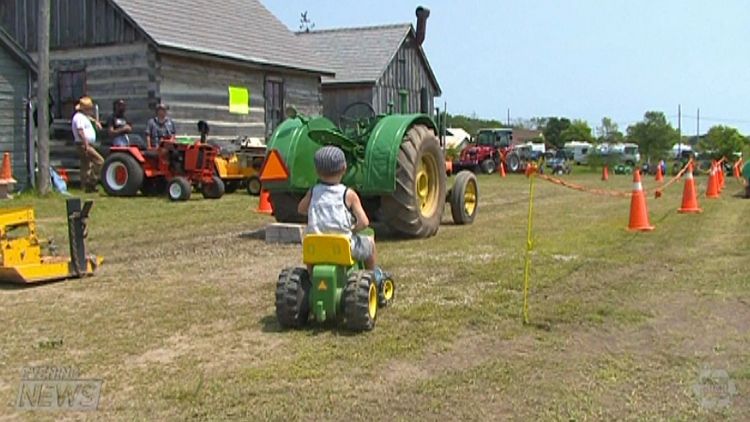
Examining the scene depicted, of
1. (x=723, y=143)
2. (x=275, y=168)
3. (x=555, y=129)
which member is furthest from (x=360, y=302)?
(x=555, y=129)

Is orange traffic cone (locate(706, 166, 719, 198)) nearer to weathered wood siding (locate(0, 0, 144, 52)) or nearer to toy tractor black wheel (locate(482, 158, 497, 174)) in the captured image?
weathered wood siding (locate(0, 0, 144, 52))

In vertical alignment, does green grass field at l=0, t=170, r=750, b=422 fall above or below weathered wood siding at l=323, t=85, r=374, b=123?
below

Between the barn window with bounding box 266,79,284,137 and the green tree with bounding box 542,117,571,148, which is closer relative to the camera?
the barn window with bounding box 266,79,284,137

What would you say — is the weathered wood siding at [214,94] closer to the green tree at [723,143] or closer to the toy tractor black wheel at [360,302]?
the toy tractor black wheel at [360,302]

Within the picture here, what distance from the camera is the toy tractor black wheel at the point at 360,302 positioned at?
527 centimetres

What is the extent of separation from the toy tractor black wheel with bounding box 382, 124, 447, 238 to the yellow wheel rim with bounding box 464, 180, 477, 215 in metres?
1.00

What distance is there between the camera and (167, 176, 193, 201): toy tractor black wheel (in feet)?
47.7

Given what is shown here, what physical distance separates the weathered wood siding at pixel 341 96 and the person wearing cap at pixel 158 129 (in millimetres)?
13646

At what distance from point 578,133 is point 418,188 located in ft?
276

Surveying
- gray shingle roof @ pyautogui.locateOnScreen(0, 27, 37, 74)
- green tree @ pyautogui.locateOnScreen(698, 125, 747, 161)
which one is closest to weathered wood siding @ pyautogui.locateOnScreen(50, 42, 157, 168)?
gray shingle roof @ pyautogui.locateOnScreen(0, 27, 37, 74)

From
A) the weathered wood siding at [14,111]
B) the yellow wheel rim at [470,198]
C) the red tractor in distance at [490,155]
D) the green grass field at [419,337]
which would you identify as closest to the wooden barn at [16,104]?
the weathered wood siding at [14,111]

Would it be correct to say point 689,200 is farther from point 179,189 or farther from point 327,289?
point 327,289

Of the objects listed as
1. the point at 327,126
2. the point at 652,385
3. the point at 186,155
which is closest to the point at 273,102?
the point at 186,155

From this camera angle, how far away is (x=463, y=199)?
1116 centimetres
